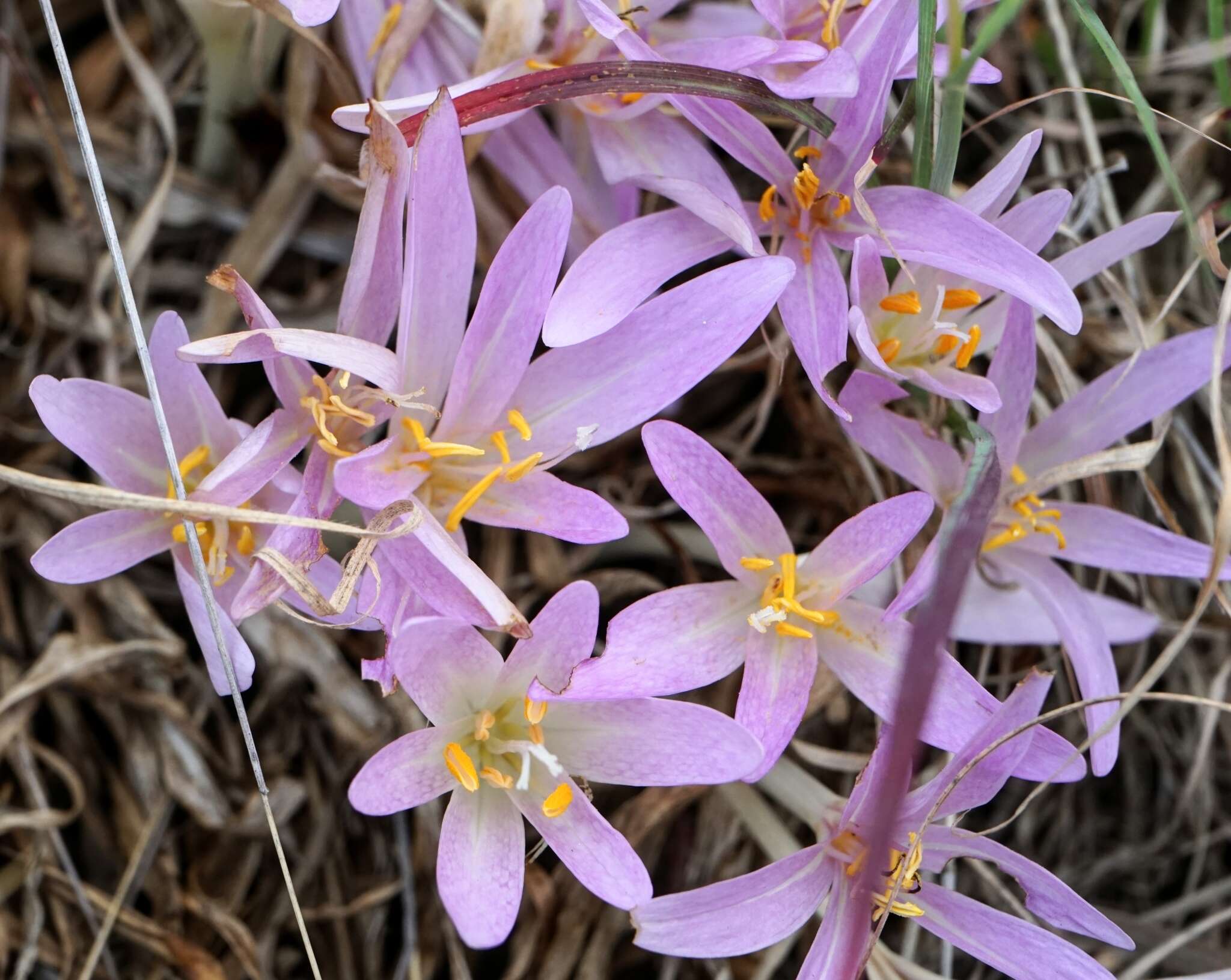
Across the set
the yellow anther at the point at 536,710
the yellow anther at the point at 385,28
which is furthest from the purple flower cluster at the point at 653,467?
the yellow anther at the point at 385,28

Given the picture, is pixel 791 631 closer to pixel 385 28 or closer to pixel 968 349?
pixel 968 349

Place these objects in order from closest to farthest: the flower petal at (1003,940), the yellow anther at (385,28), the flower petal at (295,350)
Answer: the flower petal at (295,350), the flower petal at (1003,940), the yellow anther at (385,28)

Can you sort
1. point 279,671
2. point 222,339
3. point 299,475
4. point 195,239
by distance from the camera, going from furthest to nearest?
point 195,239 → point 279,671 → point 299,475 → point 222,339

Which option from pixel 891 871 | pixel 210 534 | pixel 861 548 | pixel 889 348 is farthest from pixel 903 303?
pixel 210 534

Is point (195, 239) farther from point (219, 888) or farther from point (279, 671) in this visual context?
point (219, 888)

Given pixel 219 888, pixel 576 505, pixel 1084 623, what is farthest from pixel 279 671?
pixel 1084 623

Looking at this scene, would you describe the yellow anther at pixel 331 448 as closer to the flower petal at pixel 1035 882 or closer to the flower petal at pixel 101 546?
the flower petal at pixel 101 546

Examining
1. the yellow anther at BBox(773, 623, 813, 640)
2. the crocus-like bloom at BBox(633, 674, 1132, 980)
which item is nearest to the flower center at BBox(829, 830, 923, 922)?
the crocus-like bloom at BBox(633, 674, 1132, 980)
